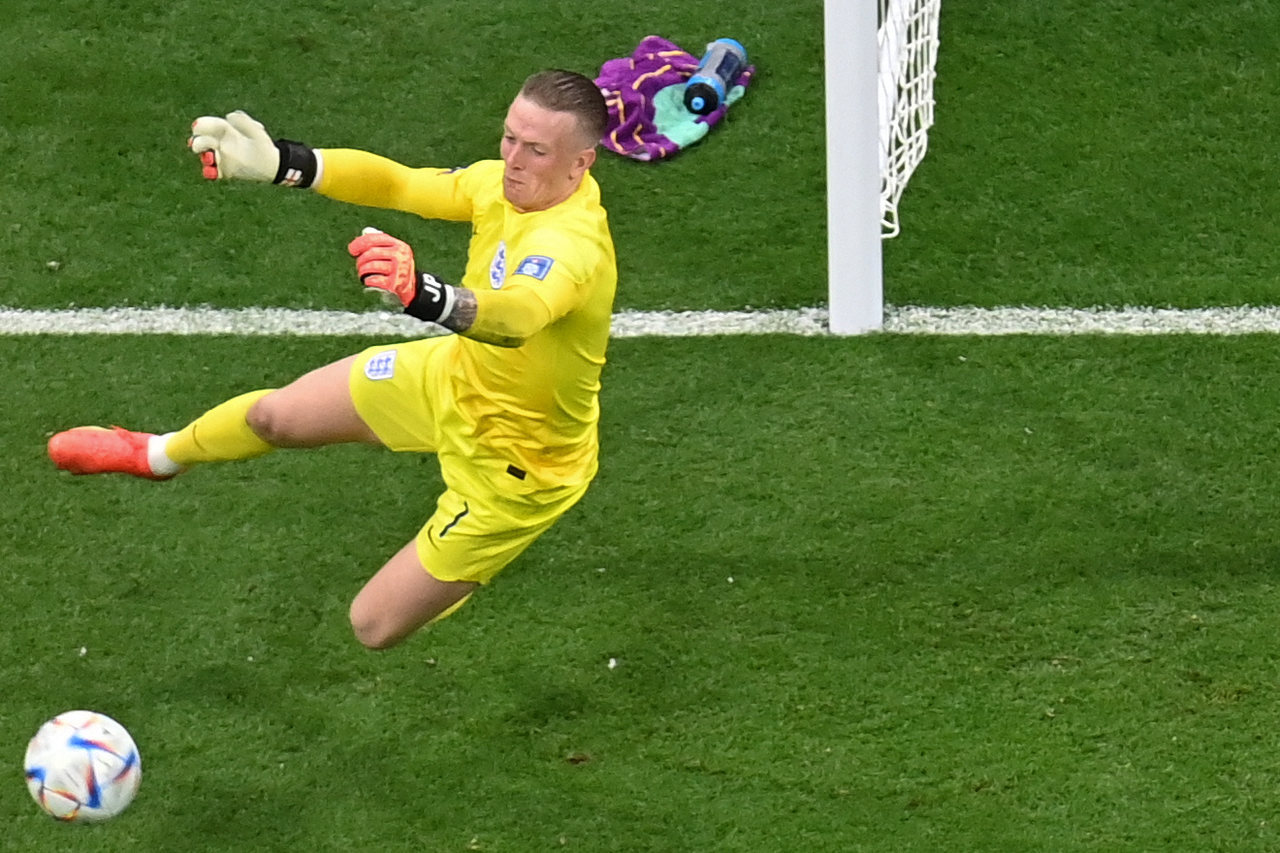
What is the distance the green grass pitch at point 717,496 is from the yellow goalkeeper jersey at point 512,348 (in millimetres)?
909

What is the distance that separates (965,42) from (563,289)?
13.9 feet

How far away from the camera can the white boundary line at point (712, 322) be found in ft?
19.6

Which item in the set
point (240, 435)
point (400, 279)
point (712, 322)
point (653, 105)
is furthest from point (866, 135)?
point (400, 279)

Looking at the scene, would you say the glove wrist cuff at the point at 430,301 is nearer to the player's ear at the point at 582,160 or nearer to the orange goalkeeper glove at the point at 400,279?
the orange goalkeeper glove at the point at 400,279

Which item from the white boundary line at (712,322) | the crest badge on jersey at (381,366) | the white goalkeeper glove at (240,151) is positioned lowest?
the white boundary line at (712,322)

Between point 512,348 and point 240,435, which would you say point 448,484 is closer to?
point 512,348

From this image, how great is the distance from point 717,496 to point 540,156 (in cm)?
185

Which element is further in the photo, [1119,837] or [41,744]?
[1119,837]

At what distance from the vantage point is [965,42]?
7258mm

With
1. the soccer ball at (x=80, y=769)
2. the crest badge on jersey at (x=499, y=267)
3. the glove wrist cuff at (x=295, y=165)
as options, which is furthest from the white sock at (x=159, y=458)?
the crest badge on jersey at (x=499, y=267)

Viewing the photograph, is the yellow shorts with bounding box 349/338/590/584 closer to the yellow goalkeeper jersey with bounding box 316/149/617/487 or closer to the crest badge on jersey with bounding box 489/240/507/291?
the yellow goalkeeper jersey with bounding box 316/149/617/487

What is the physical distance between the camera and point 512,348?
3920 millimetres

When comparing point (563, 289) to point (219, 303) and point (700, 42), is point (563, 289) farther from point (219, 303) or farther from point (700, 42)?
point (700, 42)

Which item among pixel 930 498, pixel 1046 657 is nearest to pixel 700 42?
pixel 930 498
